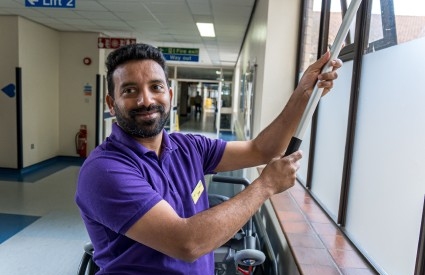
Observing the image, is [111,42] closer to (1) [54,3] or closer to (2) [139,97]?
(1) [54,3]

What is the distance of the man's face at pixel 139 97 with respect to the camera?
3.45ft

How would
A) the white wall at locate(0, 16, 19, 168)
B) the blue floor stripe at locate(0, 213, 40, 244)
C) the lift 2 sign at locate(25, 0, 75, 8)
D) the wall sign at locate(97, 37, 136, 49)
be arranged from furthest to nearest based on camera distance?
1. the wall sign at locate(97, 37, 136, 49)
2. the white wall at locate(0, 16, 19, 168)
3. the lift 2 sign at locate(25, 0, 75, 8)
4. the blue floor stripe at locate(0, 213, 40, 244)

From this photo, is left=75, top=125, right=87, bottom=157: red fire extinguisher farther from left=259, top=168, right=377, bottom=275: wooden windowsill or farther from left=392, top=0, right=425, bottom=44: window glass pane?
left=392, top=0, right=425, bottom=44: window glass pane

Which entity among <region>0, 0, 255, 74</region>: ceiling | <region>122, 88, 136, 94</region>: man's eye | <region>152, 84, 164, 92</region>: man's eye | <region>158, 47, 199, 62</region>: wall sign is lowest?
<region>122, 88, 136, 94</region>: man's eye

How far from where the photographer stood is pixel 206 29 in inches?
247

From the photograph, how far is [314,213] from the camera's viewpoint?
192 cm

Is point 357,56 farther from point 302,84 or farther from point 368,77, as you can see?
point 302,84

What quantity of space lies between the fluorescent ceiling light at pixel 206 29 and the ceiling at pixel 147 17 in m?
0.10

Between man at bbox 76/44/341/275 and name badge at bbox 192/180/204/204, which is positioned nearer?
man at bbox 76/44/341/275

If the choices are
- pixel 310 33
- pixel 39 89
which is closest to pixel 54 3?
pixel 310 33

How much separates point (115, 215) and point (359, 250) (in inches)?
41.5

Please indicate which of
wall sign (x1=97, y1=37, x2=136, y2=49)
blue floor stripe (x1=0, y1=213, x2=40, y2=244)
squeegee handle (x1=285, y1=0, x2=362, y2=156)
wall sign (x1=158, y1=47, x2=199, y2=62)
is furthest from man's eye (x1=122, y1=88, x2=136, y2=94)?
wall sign (x1=158, y1=47, x2=199, y2=62)

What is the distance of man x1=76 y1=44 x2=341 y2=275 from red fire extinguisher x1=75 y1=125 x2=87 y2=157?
6.02 meters

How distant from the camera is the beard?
1062 millimetres
